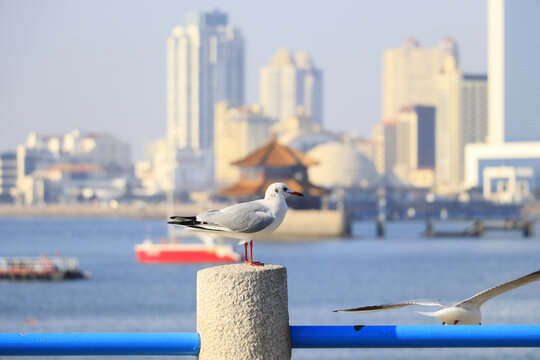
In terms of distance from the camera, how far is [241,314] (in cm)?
379

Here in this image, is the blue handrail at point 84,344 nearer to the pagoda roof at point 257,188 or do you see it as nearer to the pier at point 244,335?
the pier at point 244,335

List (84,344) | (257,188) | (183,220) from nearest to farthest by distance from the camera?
(84,344) → (183,220) → (257,188)

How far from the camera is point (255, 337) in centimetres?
378

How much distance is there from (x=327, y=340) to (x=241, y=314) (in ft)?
1.07

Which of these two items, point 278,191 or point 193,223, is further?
point 278,191

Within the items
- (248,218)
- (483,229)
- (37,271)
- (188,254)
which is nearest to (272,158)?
(483,229)

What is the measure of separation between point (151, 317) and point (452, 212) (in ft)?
527

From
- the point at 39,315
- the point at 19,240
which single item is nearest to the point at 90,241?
the point at 19,240

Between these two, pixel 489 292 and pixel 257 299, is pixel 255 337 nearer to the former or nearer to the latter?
pixel 257 299

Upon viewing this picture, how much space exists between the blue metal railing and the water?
22656 mm

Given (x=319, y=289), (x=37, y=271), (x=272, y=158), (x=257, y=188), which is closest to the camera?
(x=319, y=289)

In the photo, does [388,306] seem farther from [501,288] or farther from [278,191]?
[278,191]

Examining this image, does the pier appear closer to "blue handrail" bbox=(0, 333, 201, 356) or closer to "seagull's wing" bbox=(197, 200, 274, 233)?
"blue handrail" bbox=(0, 333, 201, 356)

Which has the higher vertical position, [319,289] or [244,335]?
[244,335]
